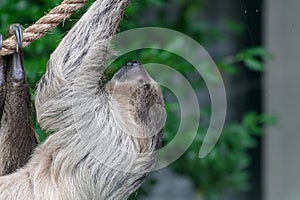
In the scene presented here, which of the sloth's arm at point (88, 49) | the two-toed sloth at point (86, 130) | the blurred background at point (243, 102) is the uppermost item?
the blurred background at point (243, 102)

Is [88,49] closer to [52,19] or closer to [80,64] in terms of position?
[80,64]

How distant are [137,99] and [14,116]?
697 mm

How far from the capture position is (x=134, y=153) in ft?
16.6

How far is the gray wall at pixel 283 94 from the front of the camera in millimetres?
8805

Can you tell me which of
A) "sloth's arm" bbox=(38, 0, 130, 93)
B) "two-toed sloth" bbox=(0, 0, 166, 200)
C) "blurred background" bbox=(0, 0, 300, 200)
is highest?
"blurred background" bbox=(0, 0, 300, 200)

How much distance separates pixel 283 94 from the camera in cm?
885

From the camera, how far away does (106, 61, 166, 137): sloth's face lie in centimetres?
511

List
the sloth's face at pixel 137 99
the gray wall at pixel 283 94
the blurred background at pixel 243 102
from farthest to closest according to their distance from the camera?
1. the gray wall at pixel 283 94
2. the blurred background at pixel 243 102
3. the sloth's face at pixel 137 99

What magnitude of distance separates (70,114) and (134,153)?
40 centimetres

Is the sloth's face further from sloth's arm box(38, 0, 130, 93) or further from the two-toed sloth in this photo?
sloth's arm box(38, 0, 130, 93)

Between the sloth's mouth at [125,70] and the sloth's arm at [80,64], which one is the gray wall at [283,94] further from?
the sloth's arm at [80,64]

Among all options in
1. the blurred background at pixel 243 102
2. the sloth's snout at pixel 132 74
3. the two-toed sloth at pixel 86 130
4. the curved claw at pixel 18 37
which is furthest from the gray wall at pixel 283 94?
the curved claw at pixel 18 37

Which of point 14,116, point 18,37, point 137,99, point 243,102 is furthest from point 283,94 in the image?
point 18,37

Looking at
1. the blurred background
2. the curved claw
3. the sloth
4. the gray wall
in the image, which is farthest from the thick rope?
the gray wall
